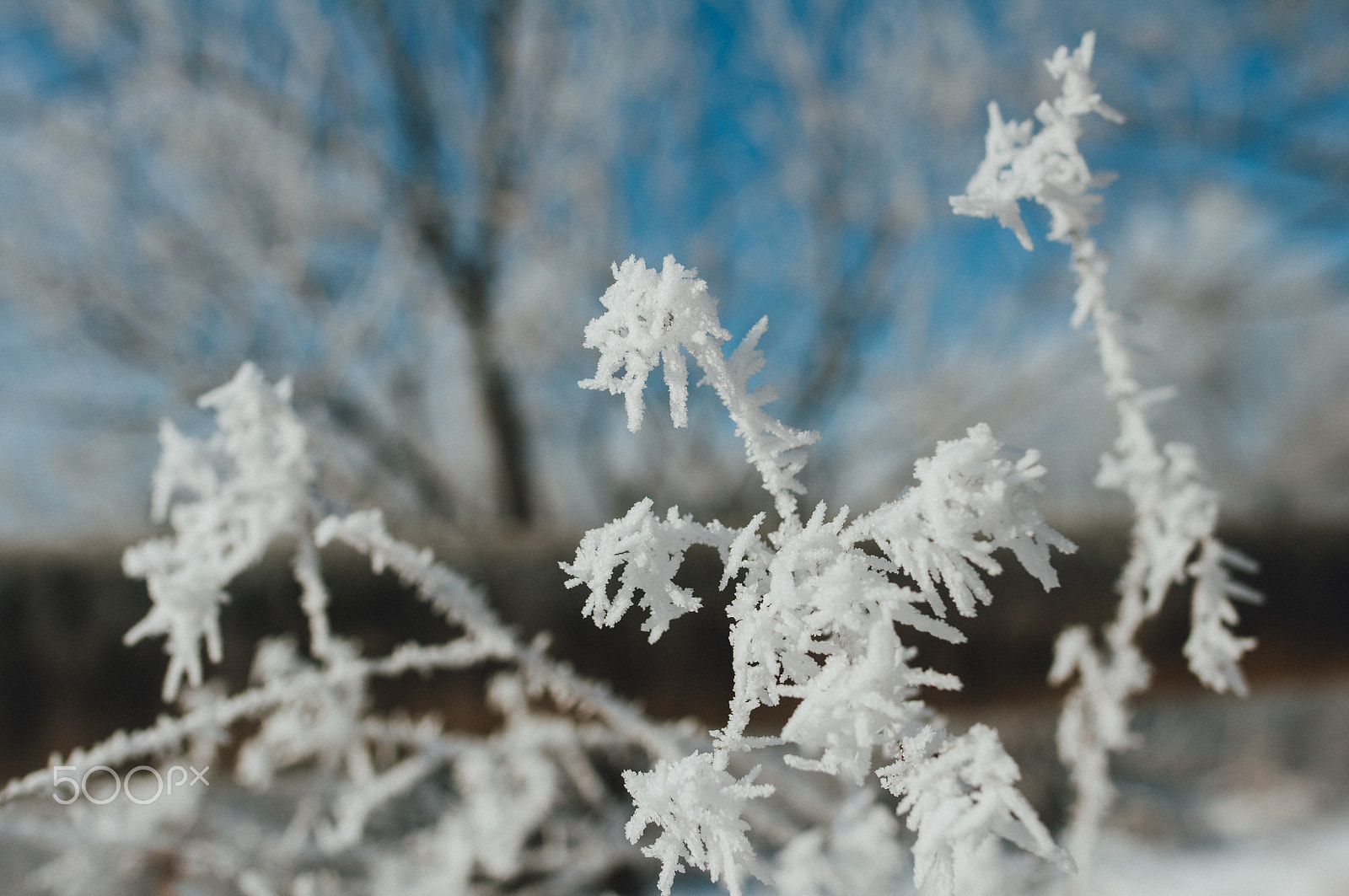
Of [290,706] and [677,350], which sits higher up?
[290,706]

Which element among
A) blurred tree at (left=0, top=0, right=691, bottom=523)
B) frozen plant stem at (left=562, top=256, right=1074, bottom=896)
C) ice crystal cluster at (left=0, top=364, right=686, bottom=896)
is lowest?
frozen plant stem at (left=562, top=256, right=1074, bottom=896)

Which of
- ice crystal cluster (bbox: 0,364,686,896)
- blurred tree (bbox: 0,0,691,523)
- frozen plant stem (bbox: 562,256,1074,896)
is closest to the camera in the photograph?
frozen plant stem (bbox: 562,256,1074,896)

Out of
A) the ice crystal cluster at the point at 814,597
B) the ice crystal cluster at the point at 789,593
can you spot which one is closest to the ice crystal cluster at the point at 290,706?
the ice crystal cluster at the point at 789,593

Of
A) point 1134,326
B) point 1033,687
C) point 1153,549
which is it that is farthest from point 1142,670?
point 1033,687

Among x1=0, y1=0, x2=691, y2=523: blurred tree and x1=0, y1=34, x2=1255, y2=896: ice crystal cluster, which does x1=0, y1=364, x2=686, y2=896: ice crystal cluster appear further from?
x1=0, y1=0, x2=691, y2=523: blurred tree

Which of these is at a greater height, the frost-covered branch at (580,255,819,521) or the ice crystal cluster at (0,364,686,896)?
the ice crystal cluster at (0,364,686,896)

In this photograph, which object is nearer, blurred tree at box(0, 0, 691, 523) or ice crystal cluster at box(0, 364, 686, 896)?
ice crystal cluster at box(0, 364, 686, 896)

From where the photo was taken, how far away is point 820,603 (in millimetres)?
235

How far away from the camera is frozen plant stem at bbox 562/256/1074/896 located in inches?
9.0

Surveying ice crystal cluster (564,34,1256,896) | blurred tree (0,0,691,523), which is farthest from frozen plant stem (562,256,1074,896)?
blurred tree (0,0,691,523)

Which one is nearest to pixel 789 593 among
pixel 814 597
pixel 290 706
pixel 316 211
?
pixel 814 597

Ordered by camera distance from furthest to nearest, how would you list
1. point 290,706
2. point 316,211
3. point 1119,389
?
point 316,211 → point 290,706 → point 1119,389

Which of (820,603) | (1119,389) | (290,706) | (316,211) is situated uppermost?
(316,211)

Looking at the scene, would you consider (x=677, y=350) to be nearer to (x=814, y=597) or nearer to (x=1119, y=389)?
(x=814, y=597)
